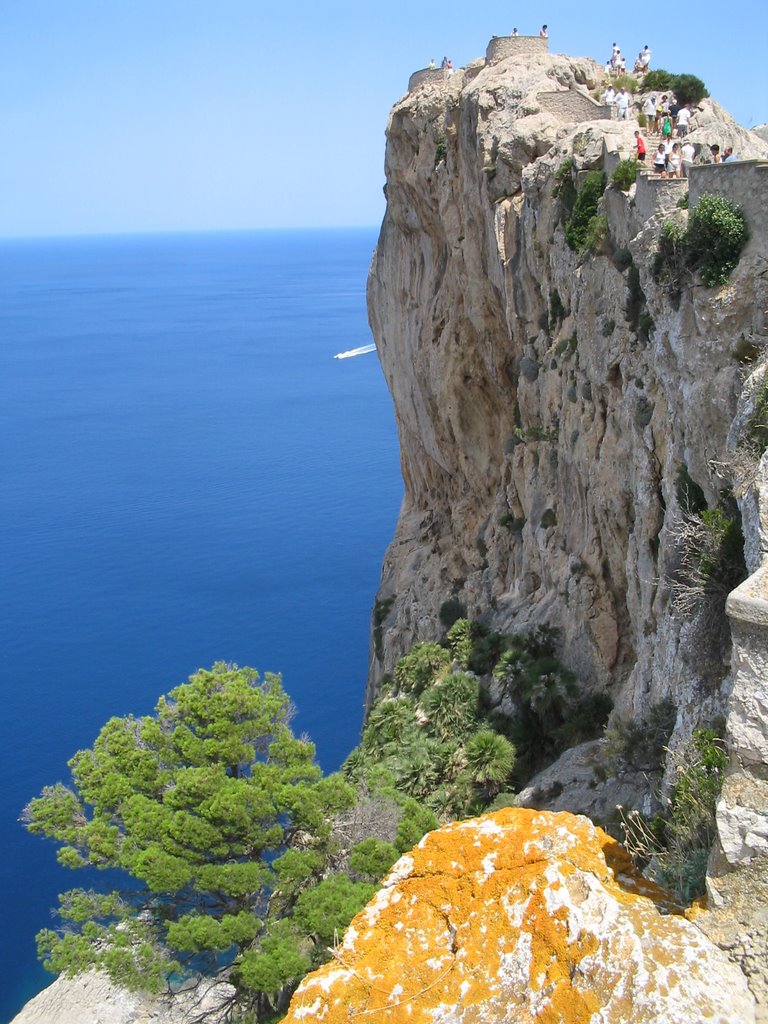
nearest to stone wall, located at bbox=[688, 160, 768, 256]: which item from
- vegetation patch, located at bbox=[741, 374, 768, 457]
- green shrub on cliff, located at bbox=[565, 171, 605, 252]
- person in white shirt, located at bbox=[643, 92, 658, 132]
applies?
vegetation patch, located at bbox=[741, 374, 768, 457]

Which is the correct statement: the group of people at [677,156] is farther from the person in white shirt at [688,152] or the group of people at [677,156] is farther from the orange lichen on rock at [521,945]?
the orange lichen on rock at [521,945]

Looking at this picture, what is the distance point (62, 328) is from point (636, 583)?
141067 mm

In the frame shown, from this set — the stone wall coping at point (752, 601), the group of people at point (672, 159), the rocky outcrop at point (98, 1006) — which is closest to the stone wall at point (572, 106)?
the group of people at point (672, 159)

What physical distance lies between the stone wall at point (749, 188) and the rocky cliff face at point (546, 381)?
0.24 metres

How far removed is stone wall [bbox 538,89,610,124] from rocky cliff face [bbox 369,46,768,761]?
6cm

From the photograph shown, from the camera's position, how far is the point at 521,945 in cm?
709

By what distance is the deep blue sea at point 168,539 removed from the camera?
45.4 metres

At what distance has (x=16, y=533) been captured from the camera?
66938 mm

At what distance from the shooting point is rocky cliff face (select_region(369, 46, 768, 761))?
13461mm

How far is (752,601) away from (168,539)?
6121 cm

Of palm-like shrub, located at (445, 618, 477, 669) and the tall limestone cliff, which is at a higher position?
the tall limestone cliff

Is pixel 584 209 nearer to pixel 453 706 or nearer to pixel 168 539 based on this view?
pixel 453 706

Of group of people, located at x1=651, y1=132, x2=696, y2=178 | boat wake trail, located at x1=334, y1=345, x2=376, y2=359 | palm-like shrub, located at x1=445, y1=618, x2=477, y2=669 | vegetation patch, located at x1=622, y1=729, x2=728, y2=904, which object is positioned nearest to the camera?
vegetation patch, located at x1=622, y1=729, x2=728, y2=904

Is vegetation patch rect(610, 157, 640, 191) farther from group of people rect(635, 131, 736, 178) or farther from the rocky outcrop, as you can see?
the rocky outcrop
